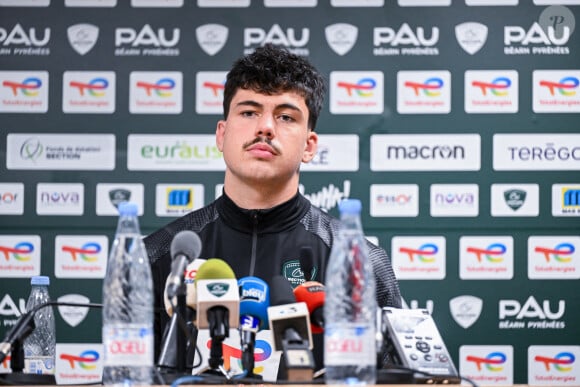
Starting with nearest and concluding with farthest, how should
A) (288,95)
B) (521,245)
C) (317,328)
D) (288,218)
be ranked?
(317,328)
(288,95)
(288,218)
(521,245)

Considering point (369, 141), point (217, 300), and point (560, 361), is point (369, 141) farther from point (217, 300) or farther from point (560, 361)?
point (217, 300)

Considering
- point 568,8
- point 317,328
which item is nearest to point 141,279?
point 317,328

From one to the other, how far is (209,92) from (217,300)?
7.83 feet

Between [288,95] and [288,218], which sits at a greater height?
[288,95]

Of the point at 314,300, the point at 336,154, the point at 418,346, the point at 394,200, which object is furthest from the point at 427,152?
the point at 314,300

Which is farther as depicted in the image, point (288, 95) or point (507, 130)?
point (507, 130)

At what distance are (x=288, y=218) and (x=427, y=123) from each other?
1404 mm

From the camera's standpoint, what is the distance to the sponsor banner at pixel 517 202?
3.71 metres

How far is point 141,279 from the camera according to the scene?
1681 mm

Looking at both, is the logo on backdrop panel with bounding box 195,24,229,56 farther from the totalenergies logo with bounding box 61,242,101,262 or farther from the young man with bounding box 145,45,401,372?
the young man with bounding box 145,45,401,372

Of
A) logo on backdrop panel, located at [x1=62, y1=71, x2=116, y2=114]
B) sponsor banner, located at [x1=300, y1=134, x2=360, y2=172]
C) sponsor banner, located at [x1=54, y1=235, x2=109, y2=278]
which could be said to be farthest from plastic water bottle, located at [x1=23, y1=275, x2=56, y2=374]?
sponsor banner, located at [x1=300, y1=134, x2=360, y2=172]

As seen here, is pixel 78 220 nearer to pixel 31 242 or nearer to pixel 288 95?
pixel 31 242

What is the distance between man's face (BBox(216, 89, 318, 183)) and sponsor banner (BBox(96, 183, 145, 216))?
1466 millimetres

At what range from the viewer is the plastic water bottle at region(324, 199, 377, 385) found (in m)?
1.40
